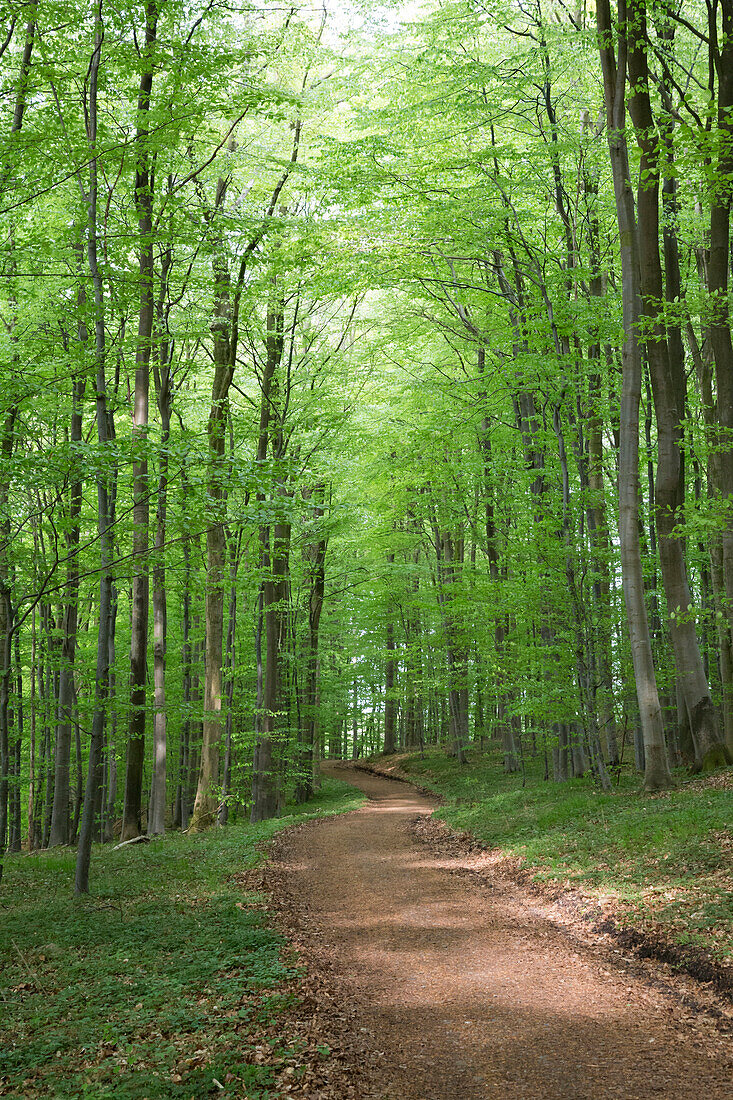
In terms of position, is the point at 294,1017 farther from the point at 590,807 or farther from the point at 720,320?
the point at 720,320

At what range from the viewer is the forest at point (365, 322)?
8898 millimetres

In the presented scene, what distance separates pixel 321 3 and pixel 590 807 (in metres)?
17.6

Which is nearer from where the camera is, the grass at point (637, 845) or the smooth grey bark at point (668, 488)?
the grass at point (637, 845)

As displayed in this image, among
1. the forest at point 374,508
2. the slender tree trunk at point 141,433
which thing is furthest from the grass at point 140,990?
the slender tree trunk at point 141,433

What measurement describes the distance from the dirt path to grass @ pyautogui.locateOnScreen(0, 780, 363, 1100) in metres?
0.59

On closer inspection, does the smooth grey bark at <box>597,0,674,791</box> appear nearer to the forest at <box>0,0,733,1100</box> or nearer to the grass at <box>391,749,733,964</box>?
the forest at <box>0,0,733,1100</box>

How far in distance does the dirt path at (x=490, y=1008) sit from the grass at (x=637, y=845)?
646 mm

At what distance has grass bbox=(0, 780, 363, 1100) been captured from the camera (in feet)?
12.4

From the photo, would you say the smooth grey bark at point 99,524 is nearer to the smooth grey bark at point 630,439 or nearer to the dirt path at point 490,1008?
the dirt path at point 490,1008

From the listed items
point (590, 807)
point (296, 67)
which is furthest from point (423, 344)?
point (590, 807)

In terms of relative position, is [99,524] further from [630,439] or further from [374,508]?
[374,508]

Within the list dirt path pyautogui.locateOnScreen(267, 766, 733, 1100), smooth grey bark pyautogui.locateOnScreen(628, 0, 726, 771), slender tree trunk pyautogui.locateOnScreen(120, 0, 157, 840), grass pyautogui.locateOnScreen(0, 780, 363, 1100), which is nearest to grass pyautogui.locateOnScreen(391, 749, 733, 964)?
dirt path pyautogui.locateOnScreen(267, 766, 733, 1100)

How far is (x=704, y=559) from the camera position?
18000mm

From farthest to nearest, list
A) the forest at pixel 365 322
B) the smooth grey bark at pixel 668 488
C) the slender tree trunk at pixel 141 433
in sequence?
1. the smooth grey bark at pixel 668 488
2. the forest at pixel 365 322
3. the slender tree trunk at pixel 141 433
